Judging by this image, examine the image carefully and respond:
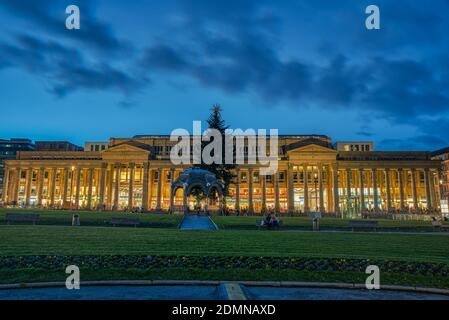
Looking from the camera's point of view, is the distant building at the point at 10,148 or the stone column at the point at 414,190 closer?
the stone column at the point at 414,190

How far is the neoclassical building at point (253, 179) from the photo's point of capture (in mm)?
99750

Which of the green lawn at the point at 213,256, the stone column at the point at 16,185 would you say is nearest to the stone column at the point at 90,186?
the stone column at the point at 16,185

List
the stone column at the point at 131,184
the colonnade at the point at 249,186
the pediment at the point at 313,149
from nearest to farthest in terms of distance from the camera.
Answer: the pediment at the point at 313,149, the colonnade at the point at 249,186, the stone column at the point at 131,184

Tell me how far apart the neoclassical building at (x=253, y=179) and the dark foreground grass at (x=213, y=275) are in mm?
85316

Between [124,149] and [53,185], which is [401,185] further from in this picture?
[53,185]

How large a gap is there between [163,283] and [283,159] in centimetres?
9657

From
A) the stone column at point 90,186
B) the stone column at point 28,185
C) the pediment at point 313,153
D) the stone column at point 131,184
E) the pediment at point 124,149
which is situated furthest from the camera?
the stone column at point 28,185

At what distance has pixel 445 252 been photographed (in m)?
18.2

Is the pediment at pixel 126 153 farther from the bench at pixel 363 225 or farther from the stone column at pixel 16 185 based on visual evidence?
the bench at pixel 363 225

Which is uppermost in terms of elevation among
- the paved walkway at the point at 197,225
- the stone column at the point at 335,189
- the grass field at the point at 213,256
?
the stone column at the point at 335,189

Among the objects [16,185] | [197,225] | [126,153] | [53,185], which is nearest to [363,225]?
[197,225]

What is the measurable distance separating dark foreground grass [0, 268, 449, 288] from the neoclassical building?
3359 inches

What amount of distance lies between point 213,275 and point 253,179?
95.9 meters

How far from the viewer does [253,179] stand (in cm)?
10700
